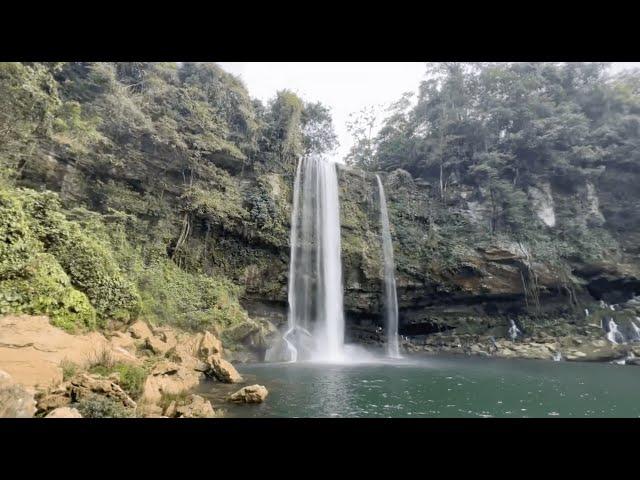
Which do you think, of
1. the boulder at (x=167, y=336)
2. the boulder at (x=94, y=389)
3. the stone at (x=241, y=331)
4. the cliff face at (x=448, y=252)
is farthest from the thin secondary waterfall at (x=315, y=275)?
the boulder at (x=94, y=389)

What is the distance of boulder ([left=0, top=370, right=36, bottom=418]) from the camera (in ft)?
13.6

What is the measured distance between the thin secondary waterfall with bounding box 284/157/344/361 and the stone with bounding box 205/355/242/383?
7.68 meters

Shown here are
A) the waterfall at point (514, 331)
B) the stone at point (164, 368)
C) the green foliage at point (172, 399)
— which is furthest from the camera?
the waterfall at point (514, 331)

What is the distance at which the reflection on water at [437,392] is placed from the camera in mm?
7551

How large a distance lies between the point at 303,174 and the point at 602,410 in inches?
712

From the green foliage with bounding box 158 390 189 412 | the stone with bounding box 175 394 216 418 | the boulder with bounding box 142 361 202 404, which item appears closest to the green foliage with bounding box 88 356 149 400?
the boulder with bounding box 142 361 202 404

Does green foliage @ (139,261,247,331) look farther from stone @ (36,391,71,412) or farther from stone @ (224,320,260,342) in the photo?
stone @ (36,391,71,412)

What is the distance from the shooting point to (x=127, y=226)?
53.5ft

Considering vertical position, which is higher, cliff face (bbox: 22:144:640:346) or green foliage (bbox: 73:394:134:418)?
cliff face (bbox: 22:144:640:346)

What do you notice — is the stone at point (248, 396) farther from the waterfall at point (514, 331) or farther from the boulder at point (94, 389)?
the waterfall at point (514, 331)

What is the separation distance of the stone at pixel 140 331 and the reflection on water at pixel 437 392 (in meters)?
3.06

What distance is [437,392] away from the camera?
9766 mm

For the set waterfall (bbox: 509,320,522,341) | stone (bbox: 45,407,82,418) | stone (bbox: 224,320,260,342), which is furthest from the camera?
waterfall (bbox: 509,320,522,341)

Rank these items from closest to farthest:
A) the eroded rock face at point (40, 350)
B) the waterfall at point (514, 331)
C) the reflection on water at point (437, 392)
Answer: the eroded rock face at point (40, 350) → the reflection on water at point (437, 392) → the waterfall at point (514, 331)
